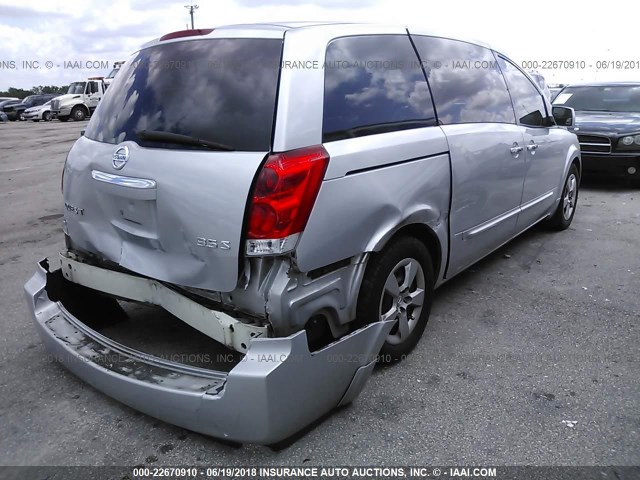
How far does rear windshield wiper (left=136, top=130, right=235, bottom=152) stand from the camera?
2.33 metres

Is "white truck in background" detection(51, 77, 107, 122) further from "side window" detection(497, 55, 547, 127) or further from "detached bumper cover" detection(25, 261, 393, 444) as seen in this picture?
"detached bumper cover" detection(25, 261, 393, 444)

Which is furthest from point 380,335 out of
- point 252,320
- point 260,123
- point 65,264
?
point 65,264

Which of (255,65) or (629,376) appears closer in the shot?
(255,65)

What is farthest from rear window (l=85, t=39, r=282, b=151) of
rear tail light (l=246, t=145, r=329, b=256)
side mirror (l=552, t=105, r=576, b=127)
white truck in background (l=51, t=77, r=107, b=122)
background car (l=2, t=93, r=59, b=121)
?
background car (l=2, t=93, r=59, b=121)

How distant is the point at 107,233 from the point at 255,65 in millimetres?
1099

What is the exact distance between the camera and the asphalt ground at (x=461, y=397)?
2342mm

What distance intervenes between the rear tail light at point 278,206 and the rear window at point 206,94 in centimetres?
14

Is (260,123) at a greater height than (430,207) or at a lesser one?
greater

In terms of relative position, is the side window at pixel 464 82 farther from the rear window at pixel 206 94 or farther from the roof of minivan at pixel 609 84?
the roof of minivan at pixel 609 84

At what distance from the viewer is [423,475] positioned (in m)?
2.22

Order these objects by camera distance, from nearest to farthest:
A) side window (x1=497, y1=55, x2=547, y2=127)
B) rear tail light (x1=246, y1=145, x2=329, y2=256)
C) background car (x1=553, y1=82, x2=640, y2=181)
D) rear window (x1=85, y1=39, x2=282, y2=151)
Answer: rear tail light (x1=246, y1=145, x2=329, y2=256) < rear window (x1=85, y1=39, x2=282, y2=151) < side window (x1=497, y1=55, x2=547, y2=127) < background car (x1=553, y1=82, x2=640, y2=181)

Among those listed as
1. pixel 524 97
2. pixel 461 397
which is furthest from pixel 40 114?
pixel 461 397

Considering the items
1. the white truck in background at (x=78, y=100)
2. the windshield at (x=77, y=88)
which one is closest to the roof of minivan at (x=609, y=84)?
the white truck in background at (x=78, y=100)

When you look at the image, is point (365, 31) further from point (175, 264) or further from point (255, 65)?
point (175, 264)
